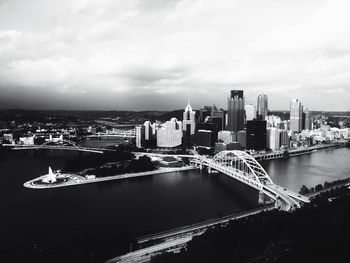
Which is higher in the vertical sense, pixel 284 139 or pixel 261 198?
pixel 284 139

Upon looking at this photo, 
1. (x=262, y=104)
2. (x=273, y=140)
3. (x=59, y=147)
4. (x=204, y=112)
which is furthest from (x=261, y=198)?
(x=262, y=104)

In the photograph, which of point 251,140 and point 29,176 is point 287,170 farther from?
point 29,176

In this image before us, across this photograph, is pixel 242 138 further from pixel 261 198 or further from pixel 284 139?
pixel 261 198

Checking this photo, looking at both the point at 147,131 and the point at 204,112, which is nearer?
the point at 147,131

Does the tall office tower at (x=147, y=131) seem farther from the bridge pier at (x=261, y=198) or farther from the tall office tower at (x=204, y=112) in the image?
the bridge pier at (x=261, y=198)

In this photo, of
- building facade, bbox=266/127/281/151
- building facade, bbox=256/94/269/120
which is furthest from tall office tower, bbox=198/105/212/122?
building facade, bbox=266/127/281/151
